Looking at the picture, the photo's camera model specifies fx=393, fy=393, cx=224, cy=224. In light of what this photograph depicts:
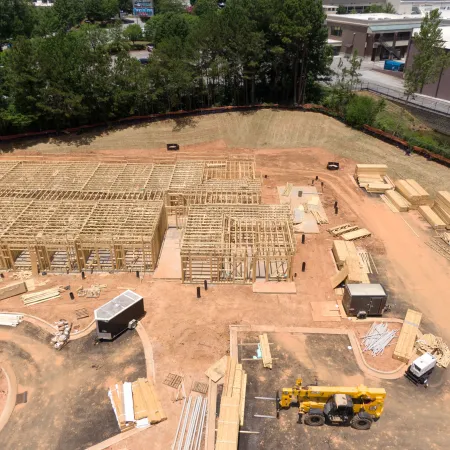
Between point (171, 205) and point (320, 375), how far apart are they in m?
20.3

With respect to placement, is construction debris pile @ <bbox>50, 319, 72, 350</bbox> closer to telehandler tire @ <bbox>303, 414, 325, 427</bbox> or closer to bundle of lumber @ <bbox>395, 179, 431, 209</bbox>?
telehandler tire @ <bbox>303, 414, 325, 427</bbox>

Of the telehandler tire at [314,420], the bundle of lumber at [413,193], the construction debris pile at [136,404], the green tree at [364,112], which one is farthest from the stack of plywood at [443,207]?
the construction debris pile at [136,404]

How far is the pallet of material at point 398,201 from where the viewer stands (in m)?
36.5

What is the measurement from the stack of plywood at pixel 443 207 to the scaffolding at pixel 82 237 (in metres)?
24.5

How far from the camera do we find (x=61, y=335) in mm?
22812

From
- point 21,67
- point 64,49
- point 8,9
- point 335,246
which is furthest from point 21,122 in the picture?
point 8,9

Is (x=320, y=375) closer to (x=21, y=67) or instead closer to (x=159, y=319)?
(x=159, y=319)

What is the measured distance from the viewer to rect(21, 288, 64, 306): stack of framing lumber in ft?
83.7

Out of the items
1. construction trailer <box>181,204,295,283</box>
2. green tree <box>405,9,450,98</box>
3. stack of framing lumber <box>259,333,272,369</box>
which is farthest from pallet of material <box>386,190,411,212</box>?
stack of framing lumber <box>259,333,272,369</box>

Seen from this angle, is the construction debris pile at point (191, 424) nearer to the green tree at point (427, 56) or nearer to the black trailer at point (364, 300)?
the black trailer at point (364, 300)

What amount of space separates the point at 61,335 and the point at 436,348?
2148 centimetres

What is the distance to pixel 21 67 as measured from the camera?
1849 inches

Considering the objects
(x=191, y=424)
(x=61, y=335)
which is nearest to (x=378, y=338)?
(x=191, y=424)

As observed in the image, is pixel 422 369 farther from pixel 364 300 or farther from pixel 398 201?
pixel 398 201
